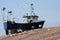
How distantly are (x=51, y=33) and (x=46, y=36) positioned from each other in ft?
2.02

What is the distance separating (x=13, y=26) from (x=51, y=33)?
80.7 feet

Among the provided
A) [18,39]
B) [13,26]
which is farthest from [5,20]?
[18,39]

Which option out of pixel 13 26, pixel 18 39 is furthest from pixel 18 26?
pixel 18 39

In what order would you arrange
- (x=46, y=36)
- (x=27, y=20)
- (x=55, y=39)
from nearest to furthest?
(x=55, y=39)
(x=46, y=36)
(x=27, y=20)

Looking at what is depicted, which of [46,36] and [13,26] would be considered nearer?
[46,36]

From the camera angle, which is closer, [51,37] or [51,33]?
[51,37]

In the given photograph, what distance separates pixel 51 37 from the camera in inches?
540

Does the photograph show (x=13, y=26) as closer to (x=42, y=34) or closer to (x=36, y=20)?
(x=36, y=20)

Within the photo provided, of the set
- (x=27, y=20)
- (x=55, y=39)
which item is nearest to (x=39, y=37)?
(x=55, y=39)

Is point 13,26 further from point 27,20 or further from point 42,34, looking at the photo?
point 42,34

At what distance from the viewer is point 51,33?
14.7 metres

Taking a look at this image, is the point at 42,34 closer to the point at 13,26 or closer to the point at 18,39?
the point at 18,39

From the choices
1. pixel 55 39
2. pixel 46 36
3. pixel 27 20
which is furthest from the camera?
pixel 27 20

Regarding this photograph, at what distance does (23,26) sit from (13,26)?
1.84 m
